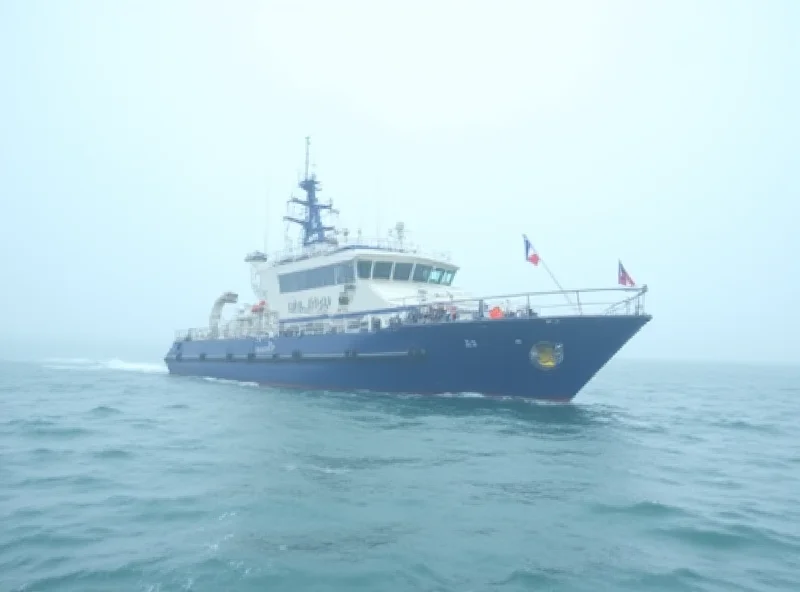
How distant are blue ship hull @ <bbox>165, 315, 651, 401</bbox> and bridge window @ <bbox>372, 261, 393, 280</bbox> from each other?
10.2 ft

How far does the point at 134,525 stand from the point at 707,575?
7.16 meters

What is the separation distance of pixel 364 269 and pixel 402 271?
1.66 metres

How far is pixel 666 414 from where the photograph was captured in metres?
19.6

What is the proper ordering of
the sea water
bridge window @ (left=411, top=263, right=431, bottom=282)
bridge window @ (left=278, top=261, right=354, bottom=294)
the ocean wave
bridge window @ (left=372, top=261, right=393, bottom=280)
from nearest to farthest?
the sea water → bridge window @ (left=372, top=261, right=393, bottom=280) → bridge window @ (left=278, top=261, right=354, bottom=294) → bridge window @ (left=411, top=263, right=431, bottom=282) → the ocean wave

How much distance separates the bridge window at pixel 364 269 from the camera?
2211 centimetres

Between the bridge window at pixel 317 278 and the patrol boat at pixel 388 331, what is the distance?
0.05 meters

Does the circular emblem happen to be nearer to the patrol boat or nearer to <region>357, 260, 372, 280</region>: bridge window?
the patrol boat

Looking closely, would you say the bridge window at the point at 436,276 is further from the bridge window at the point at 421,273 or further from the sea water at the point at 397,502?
the sea water at the point at 397,502

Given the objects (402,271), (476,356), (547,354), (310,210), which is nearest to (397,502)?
(476,356)

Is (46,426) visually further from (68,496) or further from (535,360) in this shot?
(535,360)

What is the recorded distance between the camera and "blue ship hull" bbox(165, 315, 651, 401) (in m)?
16.6

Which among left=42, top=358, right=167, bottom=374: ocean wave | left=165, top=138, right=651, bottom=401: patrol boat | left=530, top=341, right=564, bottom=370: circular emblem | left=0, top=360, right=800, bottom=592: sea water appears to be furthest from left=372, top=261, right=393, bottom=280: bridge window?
left=42, top=358, right=167, bottom=374: ocean wave

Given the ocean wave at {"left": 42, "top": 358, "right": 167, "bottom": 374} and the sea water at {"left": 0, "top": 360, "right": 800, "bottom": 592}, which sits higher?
the ocean wave at {"left": 42, "top": 358, "right": 167, "bottom": 374}

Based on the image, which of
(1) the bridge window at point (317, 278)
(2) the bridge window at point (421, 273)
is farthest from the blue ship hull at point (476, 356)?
(2) the bridge window at point (421, 273)
